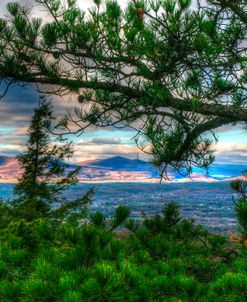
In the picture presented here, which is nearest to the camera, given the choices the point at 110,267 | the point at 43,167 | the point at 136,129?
the point at 110,267

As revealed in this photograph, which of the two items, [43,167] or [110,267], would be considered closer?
[110,267]

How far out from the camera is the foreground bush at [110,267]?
3305mm

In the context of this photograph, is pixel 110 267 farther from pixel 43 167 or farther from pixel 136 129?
pixel 43 167

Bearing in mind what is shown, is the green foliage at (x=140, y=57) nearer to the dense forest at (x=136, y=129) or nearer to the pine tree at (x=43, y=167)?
the dense forest at (x=136, y=129)

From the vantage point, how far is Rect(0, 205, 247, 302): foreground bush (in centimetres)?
330

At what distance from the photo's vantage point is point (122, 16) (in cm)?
617

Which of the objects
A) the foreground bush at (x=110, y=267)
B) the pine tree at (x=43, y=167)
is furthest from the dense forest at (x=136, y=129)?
the pine tree at (x=43, y=167)

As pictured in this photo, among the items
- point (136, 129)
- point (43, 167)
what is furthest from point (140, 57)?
point (43, 167)

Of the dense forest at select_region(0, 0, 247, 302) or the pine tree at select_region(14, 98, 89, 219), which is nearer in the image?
the dense forest at select_region(0, 0, 247, 302)

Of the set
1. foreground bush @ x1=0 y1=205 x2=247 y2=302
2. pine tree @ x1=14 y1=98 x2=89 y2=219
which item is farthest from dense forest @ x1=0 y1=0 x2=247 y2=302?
pine tree @ x1=14 y1=98 x2=89 y2=219

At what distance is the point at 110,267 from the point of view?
326cm

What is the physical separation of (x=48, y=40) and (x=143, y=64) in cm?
123

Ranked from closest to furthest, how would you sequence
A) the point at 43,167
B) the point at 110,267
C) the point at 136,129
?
1. the point at 110,267
2. the point at 136,129
3. the point at 43,167

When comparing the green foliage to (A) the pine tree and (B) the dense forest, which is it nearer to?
(B) the dense forest
